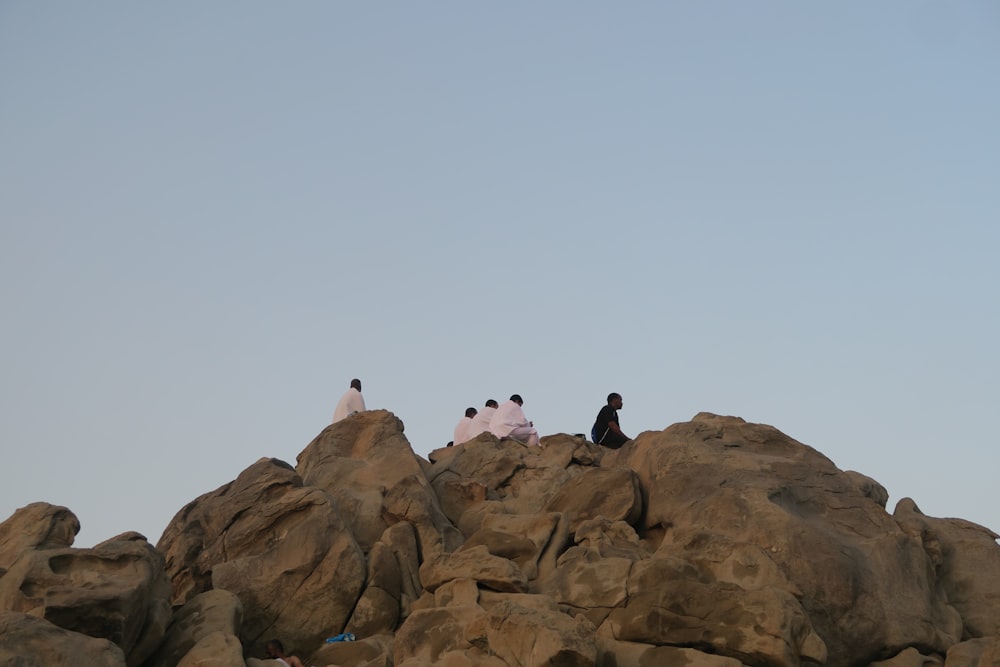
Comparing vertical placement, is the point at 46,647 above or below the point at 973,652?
below

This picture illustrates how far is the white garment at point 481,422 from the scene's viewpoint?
95.8 ft

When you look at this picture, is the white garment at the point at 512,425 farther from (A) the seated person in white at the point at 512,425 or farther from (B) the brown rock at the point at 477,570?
(B) the brown rock at the point at 477,570

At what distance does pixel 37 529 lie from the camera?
2031cm

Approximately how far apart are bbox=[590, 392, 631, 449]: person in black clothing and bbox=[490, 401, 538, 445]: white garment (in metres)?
1.63

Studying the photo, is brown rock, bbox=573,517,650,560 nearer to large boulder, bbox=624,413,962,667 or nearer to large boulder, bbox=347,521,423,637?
large boulder, bbox=624,413,962,667

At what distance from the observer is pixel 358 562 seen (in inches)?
824

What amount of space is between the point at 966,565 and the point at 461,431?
12043mm

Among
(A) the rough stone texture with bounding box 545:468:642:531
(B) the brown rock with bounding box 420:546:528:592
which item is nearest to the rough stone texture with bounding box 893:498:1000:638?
(A) the rough stone texture with bounding box 545:468:642:531

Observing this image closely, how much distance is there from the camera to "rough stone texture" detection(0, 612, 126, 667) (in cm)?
1553

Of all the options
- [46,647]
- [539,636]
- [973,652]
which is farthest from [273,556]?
[973,652]

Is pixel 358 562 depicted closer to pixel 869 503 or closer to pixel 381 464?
pixel 381 464

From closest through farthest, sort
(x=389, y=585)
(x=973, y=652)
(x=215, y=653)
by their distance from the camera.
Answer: (x=215, y=653) < (x=973, y=652) < (x=389, y=585)

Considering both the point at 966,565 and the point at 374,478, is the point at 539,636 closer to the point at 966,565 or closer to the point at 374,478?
the point at 374,478

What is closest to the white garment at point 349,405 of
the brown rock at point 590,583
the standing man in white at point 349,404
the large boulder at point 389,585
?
the standing man in white at point 349,404
